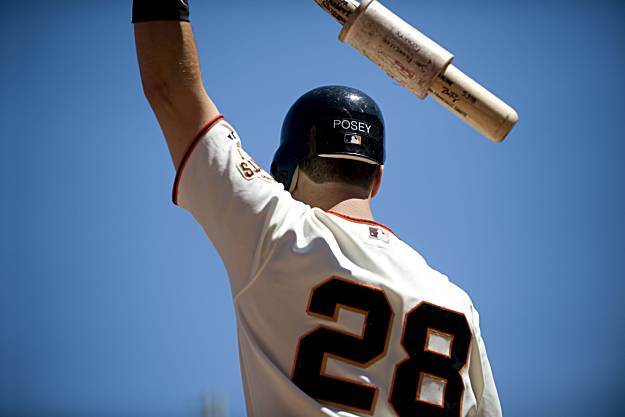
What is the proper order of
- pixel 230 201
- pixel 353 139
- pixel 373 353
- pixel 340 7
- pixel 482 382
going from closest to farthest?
pixel 230 201 < pixel 373 353 < pixel 340 7 < pixel 482 382 < pixel 353 139

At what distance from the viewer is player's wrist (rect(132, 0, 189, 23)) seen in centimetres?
267

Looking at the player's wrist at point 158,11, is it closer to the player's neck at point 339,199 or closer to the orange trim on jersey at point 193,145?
the orange trim on jersey at point 193,145

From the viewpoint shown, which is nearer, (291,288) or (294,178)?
(291,288)

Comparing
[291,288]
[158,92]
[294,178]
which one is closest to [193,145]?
[158,92]

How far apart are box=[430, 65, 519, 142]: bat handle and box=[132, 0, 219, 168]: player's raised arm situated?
1.13m

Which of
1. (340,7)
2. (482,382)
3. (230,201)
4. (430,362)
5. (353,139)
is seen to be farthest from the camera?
(353,139)

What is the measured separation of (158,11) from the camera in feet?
8.75

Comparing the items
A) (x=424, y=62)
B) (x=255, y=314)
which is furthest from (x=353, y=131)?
(x=255, y=314)

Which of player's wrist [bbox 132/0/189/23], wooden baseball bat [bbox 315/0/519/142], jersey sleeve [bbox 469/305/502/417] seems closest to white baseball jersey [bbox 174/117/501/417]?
jersey sleeve [bbox 469/305/502/417]

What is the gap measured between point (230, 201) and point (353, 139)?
3.70ft

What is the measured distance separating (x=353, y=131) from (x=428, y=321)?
1.24 m

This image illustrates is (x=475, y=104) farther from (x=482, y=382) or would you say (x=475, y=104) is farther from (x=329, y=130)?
(x=482, y=382)

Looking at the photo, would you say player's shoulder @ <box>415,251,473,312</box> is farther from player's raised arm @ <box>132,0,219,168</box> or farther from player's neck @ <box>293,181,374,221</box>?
player's raised arm @ <box>132,0,219,168</box>

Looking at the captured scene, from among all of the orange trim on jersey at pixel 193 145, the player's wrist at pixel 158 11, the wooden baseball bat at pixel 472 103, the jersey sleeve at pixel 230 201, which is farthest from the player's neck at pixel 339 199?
the player's wrist at pixel 158 11
